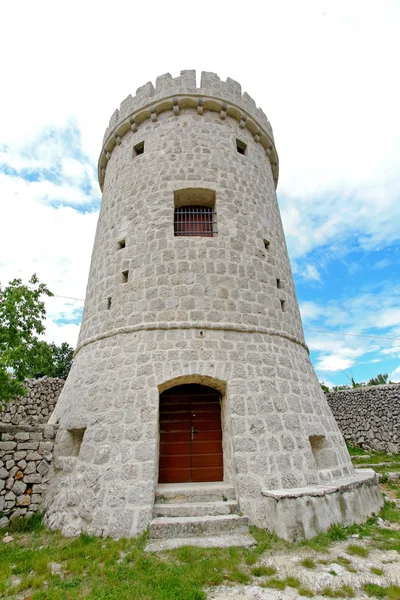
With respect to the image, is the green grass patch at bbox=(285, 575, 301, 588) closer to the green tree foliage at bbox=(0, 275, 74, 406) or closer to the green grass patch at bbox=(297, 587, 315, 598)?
the green grass patch at bbox=(297, 587, 315, 598)

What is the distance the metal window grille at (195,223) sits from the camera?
7.66 metres

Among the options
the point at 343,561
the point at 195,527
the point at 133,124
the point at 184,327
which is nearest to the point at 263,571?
the point at 343,561

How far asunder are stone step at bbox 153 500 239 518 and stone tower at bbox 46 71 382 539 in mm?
37

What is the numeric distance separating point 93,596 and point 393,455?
43.7 feet

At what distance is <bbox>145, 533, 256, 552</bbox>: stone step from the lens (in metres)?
4.11

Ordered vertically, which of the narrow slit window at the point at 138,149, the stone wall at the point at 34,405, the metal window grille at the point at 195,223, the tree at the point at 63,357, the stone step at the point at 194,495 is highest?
the narrow slit window at the point at 138,149

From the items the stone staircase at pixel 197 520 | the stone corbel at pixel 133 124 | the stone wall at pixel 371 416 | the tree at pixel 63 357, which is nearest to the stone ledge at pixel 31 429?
the stone staircase at pixel 197 520

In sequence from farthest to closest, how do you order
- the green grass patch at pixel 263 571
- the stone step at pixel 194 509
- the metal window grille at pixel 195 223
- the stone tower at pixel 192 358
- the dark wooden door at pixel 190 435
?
the metal window grille at pixel 195 223, the dark wooden door at pixel 190 435, the stone tower at pixel 192 358, the stone step at pixel 194 509, the green grass patch at pixel 263 571

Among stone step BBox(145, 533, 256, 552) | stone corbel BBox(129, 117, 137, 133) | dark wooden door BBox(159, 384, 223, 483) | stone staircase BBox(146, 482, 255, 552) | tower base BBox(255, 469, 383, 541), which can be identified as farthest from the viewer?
stone corbel BBox(129, 117, 137, 133)

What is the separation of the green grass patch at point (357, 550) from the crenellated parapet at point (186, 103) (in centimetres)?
955

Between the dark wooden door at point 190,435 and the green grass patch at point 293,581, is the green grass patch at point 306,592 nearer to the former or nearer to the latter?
the green grass patch at point 293,581

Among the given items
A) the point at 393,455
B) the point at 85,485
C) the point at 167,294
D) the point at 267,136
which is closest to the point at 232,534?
the point at 85,485

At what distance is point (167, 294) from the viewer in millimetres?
6504

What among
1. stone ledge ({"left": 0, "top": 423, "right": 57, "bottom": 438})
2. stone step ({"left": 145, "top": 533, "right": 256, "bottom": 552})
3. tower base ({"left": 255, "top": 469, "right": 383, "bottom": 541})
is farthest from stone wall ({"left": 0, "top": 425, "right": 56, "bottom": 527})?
tower base ({"left": 255, "top": 469, "right": 383, "bottom": 541})
